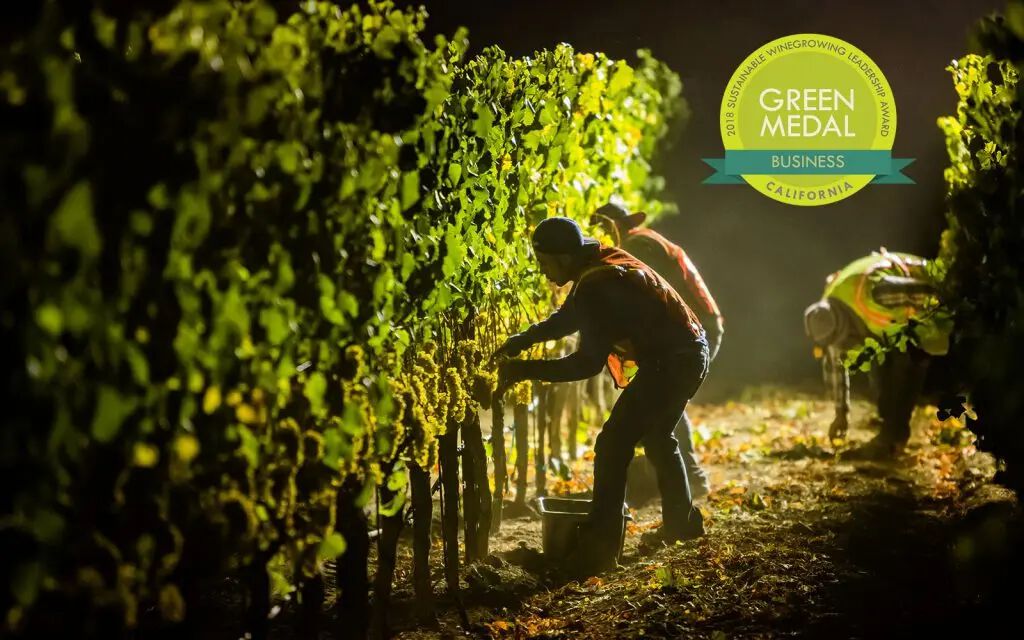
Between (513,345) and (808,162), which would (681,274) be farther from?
(808,162)

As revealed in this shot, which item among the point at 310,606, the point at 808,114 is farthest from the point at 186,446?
the point at 808,114

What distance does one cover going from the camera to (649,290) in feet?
17.2

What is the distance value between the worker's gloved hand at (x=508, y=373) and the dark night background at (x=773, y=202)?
846cm

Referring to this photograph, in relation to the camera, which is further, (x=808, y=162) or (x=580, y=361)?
(x=808, y=162)

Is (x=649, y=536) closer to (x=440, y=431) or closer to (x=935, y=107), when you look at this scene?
(x=440, y=431)

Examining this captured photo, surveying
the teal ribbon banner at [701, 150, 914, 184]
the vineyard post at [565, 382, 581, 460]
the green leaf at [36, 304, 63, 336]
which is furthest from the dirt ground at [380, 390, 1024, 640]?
the teal ribbon banner at [701, 150, 914, 184]

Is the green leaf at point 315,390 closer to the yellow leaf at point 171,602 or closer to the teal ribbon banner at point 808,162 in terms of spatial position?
the yellow leaf at point 171,602

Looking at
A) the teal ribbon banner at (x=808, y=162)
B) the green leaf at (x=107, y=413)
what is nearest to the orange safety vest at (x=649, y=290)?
the green leaf at (x=107, y=413)

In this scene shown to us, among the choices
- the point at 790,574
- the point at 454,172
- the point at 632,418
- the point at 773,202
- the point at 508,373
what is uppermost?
the point at 773,202

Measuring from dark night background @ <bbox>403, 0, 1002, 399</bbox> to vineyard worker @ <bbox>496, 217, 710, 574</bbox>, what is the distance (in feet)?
24.5

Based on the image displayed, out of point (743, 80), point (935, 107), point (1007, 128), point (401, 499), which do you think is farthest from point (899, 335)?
point (935, 107)

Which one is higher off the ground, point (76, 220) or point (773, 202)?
point (773, 202)

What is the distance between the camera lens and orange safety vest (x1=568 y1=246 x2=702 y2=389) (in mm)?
5074

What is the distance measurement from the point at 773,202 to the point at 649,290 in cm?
968
